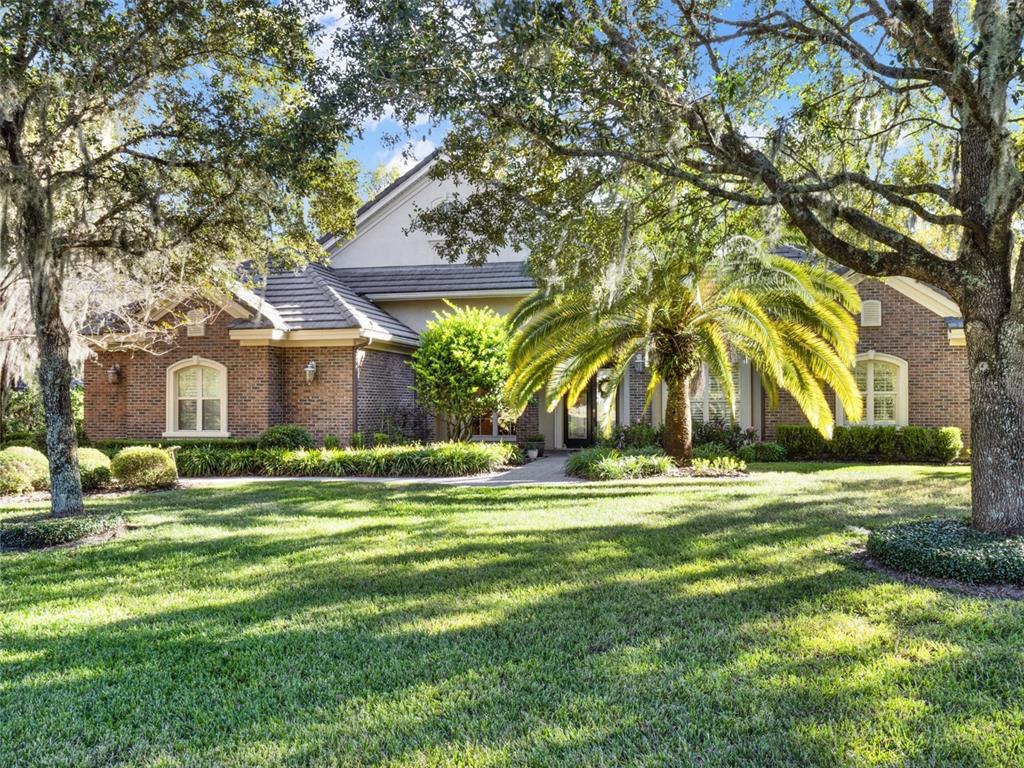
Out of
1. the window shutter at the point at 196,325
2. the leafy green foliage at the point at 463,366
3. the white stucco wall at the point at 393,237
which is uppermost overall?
the white stucco wall at the point at 393,237

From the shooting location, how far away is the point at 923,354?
16406 millimetres

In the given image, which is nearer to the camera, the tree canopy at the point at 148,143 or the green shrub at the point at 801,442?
the tree canopy at the point at 148,143

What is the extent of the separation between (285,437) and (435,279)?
692 cm

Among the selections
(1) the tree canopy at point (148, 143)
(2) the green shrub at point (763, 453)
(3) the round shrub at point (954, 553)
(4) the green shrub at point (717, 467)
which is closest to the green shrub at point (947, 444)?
(2) the green shrub at point (763, 453)

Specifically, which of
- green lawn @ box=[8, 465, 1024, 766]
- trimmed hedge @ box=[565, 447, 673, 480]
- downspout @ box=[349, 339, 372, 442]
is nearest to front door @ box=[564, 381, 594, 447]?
trimmed hedge @ box=[565, 447, 673, 480]

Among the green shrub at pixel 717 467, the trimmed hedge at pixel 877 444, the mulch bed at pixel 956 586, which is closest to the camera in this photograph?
the mulch bed at pixel 956 586

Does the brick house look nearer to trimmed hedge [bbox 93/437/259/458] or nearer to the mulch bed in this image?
trimmed hedge [bbox 93/437/259/458]

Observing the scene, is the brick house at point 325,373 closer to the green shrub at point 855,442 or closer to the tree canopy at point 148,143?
the green shrub at point 855,442

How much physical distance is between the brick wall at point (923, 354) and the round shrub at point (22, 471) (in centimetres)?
1717

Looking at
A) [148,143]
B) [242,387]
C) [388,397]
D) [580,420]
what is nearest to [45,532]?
[148,143]

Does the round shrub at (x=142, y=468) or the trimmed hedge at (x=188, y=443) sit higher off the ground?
the trimmed hedge at (x=188, y=443)

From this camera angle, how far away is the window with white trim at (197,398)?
53.2 feet

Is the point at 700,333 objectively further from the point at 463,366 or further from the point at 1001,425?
the point at 1001,425

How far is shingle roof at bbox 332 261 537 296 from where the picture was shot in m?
19.3
